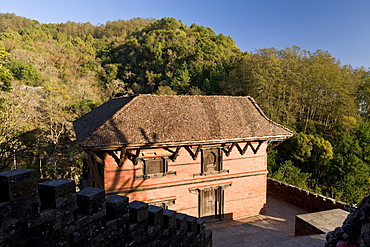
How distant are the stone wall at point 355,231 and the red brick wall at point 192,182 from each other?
6683mm

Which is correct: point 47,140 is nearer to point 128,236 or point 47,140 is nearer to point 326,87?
point 128,236

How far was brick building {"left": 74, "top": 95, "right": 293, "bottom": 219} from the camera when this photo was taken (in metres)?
8.22

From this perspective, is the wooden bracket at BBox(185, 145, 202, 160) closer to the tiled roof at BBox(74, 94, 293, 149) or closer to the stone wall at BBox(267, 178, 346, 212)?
the tiled roof at BBox(74, 94, 293, 149)

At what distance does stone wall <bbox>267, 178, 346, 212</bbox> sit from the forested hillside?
257cm

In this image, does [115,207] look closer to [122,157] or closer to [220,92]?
[122,157]

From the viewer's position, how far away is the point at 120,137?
7766 mm

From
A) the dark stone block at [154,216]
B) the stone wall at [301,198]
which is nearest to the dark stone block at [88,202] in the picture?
the dark stone block at [154,216]

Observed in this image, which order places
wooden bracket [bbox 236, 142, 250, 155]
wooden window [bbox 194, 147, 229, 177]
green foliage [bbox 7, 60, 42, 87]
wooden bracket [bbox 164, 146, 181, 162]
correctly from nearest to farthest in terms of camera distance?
wooden bracket [bbox 164, 146, 181, 162] < wooden window [bbox 194, 147, 229, 177] < wooden bracket [bbox 236, 142, 250, 155] < green foliage [bbox 7, 60, 42, 87]

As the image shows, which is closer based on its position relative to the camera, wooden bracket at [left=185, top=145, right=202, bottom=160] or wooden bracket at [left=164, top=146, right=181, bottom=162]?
wooden bracket at [left=164, top=146, right=181, bottom=162]

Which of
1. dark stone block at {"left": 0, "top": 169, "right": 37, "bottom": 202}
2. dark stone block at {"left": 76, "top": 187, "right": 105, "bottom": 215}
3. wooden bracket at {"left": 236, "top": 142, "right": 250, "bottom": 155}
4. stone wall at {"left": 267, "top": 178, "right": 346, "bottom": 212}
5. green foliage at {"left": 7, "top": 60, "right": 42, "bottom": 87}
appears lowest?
stone wall at {"left": 267, "top": 178, "right": 346, "bottom": 212}

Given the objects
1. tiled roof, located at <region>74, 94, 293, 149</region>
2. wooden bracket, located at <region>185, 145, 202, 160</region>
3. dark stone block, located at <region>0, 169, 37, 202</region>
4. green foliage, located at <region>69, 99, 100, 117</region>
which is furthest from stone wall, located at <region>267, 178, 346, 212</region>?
green foliage, located at <region>69, 99, 100, 117</region>

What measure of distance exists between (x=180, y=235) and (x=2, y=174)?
3.59 meters

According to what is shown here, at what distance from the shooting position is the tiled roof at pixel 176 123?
314 inches

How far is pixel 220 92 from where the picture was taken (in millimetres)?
30234
